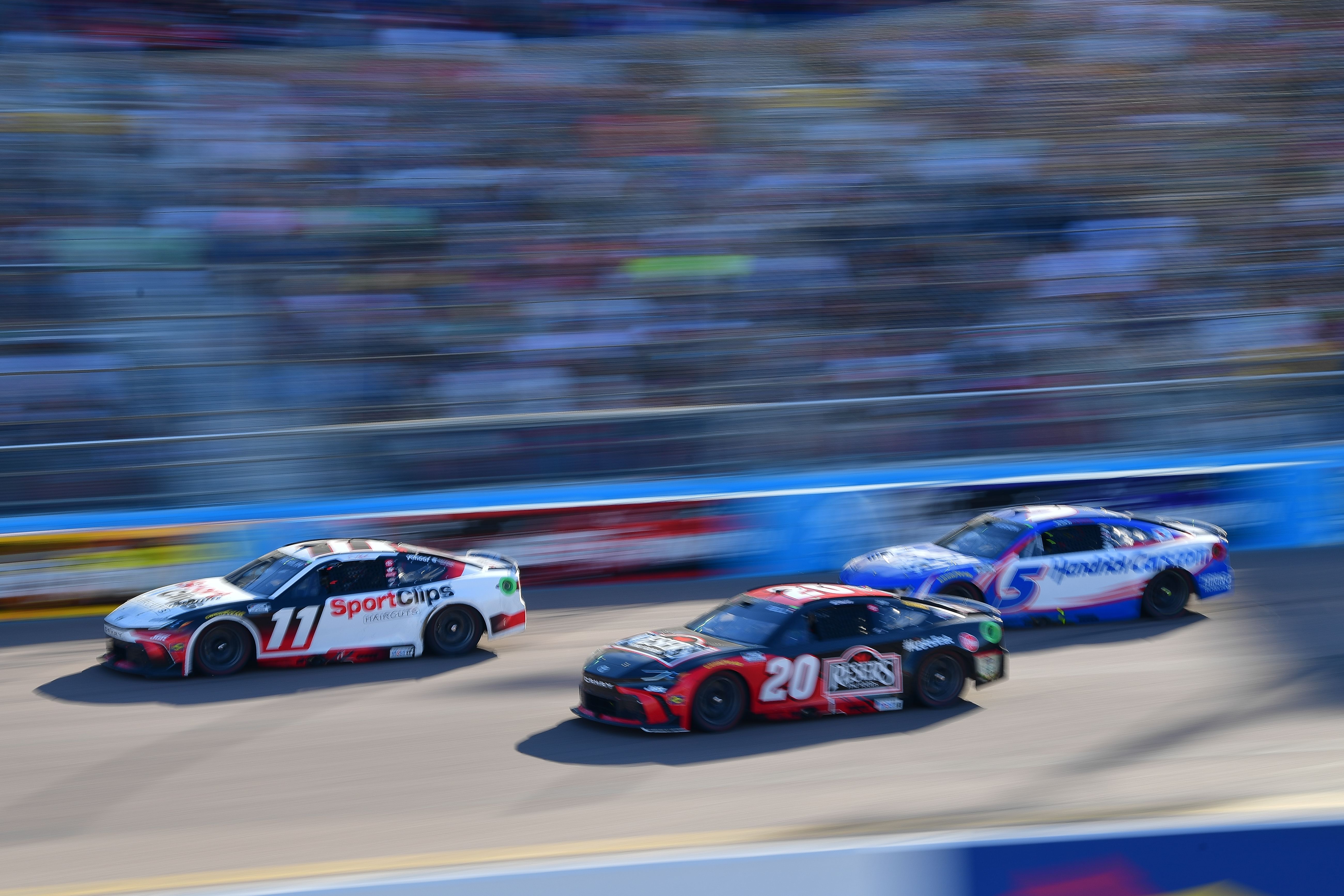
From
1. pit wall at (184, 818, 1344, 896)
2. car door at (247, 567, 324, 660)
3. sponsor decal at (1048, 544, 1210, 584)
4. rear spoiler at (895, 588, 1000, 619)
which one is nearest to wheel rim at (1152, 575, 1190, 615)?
sponsor decal at (1048, 544, 1210, 584)

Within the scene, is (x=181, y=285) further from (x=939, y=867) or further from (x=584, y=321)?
(x=939, y=867)

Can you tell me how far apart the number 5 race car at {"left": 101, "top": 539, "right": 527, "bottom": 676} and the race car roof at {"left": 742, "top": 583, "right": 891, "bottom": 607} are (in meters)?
2.74

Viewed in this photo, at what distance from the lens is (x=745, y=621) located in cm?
970

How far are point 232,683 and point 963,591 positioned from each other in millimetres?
6137

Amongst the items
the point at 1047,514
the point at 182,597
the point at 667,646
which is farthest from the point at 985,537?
the point at 182,597

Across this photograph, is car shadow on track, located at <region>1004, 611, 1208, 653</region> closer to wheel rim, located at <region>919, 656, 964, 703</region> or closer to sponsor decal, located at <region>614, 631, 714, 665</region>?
wheel rim, located at <region>919, 656, 964, 703</region>

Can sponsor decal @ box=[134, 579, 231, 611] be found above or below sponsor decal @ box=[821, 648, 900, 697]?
above

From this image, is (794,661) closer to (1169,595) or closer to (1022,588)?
(1022,588)

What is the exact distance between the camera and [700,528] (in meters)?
14.9

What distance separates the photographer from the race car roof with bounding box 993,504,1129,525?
41.4 feet

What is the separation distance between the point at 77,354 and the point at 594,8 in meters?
11.2

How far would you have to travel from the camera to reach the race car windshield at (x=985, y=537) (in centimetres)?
1242

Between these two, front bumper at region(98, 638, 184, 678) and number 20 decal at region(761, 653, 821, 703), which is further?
front bumper at region(98, 638, 184, 678)

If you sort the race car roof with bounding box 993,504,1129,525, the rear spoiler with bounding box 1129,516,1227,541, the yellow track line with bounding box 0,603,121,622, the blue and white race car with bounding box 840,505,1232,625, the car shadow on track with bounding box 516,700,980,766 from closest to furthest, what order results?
1. the car shadow on track with bounding box 516,700,980,766
2. the blue and white race car with bounding box 840,505,1232,625
3. the race car roof with bounding box 993,504,1129,525
4. the rear spoiler with bounding box 1129,516,1227,541
5. the yellow track line with bounding box 0,603,121,622
